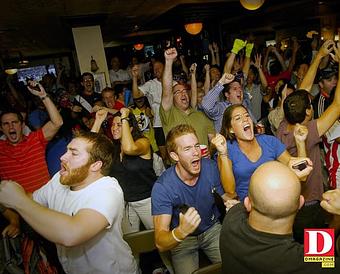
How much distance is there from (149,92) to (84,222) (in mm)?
2811

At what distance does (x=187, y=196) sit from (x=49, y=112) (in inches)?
54.4

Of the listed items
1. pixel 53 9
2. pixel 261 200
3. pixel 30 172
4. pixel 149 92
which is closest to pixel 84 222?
pixel 261 200

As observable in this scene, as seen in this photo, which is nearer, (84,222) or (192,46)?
(84,222)

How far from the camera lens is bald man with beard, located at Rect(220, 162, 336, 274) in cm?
118

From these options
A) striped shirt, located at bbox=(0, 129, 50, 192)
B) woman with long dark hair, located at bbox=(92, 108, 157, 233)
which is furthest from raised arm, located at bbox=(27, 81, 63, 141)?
woman with long dark hair, located at bbox=(92, 108, 157, 233)

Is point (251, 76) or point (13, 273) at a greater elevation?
point (251, 76)

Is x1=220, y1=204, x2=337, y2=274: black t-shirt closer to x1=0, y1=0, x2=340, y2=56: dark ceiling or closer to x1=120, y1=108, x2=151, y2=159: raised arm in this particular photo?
x1=120, y1=108, x2=151, y2=159: raised arm

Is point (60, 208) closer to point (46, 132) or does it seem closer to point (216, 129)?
point (46, 132)

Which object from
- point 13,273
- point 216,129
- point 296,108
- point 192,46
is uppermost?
Answer: point 192,46

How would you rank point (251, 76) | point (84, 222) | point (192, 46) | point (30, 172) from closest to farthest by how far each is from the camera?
point (84, 222)
point (30, 172)
point (251, 76)
point (192, 46)

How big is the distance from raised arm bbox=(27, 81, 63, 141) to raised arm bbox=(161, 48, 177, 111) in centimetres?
97

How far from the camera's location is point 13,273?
1953 millimetres

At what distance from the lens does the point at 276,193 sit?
123 cm

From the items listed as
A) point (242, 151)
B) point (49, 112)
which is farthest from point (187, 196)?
point (49, 112)
